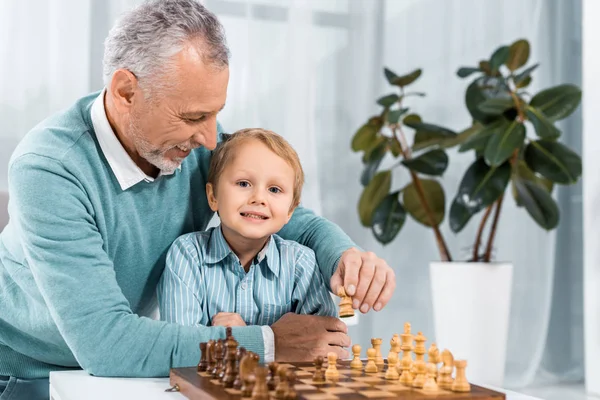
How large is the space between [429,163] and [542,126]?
589 millimetres

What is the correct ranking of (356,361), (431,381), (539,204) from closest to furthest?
(431,381)
(356,361)
(539,204)

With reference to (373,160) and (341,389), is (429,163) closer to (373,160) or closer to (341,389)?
(373,160)

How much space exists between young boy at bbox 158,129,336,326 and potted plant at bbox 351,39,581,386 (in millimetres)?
1843

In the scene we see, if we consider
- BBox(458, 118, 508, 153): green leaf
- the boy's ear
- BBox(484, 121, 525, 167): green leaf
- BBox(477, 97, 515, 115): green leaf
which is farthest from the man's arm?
BBox(477, 97, 515, 115): green leaf

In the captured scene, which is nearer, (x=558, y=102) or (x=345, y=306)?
(x=345, y=306)

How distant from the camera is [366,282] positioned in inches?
56.2

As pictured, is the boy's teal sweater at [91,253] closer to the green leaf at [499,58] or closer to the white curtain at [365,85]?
the white curtain at [365,85]

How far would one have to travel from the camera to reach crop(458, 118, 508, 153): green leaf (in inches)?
131

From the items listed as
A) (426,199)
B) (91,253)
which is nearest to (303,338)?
(91,253)

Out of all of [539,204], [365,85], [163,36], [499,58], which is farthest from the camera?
[365,85]

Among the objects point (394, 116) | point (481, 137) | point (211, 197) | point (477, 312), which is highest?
point (394, 116)

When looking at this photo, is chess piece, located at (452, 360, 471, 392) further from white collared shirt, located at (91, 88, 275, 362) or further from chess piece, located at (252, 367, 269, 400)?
white collared shirt, located at (91, 88, 275, 362)

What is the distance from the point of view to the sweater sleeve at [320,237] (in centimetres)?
164

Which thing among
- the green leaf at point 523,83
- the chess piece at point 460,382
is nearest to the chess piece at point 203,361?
the chess piece at point 460,382
